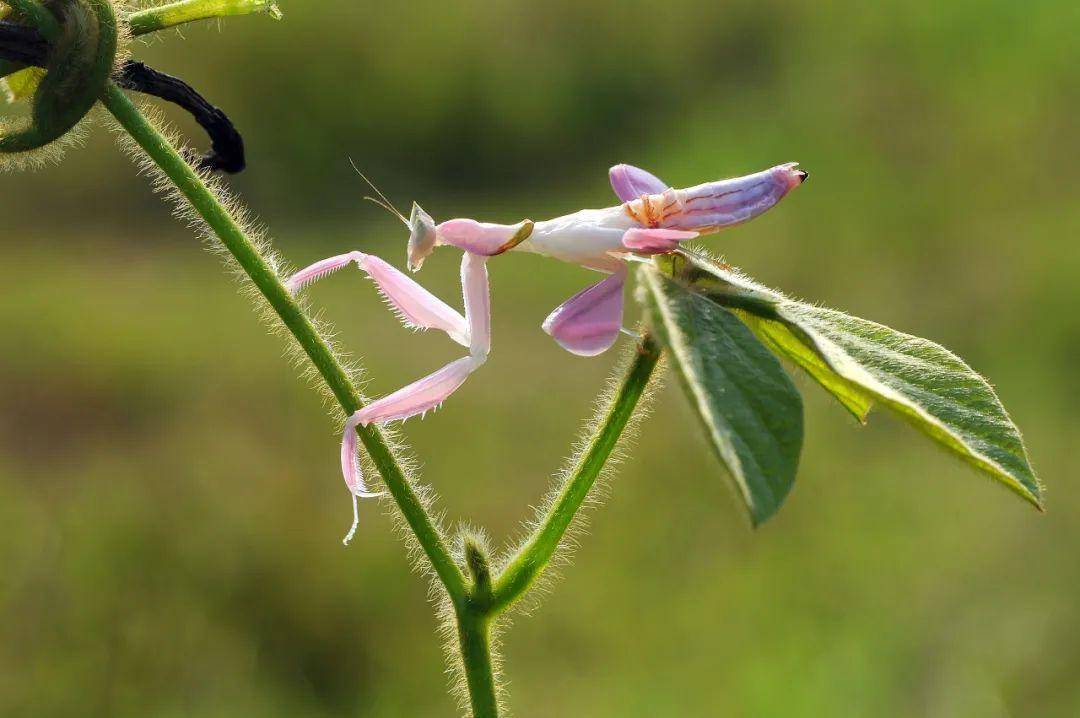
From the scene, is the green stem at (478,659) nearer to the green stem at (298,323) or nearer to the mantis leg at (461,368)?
the green stem at (298,323)

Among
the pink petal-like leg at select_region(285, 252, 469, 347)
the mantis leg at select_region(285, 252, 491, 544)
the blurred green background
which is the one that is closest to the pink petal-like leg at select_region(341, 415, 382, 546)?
the mantis leg at select_region(285, 252, 491, 544)

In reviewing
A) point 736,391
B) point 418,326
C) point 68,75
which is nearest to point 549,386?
point 418,326

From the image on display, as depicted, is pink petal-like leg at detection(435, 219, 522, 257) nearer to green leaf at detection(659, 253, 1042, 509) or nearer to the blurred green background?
green leaf at detection(659, 253, 1042, 509)

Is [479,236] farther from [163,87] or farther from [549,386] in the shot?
[549,386]

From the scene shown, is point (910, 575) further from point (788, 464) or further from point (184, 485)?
point (788, 464)

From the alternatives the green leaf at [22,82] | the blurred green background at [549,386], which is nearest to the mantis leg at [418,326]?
the green leaf at [22,82]

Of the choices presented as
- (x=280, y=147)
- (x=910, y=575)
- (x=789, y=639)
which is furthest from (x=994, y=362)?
(x=280, y=147)
